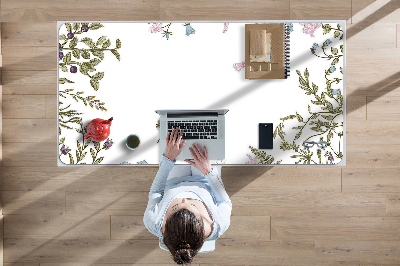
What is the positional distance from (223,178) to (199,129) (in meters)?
0.47

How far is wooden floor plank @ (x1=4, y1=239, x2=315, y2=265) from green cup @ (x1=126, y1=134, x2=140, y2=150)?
0.67 metres

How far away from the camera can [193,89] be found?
1.35m

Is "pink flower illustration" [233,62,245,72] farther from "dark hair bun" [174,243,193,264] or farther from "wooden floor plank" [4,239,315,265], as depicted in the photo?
"wooden floor plank" [4,239,315,265]

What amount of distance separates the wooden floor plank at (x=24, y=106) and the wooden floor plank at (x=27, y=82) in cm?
3

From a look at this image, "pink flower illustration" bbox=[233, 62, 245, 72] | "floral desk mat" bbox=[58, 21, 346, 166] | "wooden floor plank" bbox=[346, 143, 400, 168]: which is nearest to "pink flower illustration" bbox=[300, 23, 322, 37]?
"floral desk mat" bbox=[58, 21, 346, 166]

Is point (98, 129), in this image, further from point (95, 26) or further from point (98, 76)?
point (95, 26)

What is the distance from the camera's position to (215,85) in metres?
1.35

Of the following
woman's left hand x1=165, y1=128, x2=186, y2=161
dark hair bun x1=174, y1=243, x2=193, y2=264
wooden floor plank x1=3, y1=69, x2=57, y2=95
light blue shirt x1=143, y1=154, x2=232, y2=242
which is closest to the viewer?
dark hair bun x1=174, y1=243, x2=193, y2=264

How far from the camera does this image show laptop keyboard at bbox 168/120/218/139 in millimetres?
1289

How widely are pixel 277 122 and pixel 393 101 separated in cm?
81

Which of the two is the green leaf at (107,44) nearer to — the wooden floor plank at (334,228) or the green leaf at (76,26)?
the green leaf at (76,26)

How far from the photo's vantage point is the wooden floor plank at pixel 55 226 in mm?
1623

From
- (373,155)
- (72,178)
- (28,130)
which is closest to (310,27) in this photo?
(373,155)

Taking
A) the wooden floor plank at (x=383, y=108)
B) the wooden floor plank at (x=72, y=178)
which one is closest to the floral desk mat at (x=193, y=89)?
the wooden floor plank at (x=72, y=178)
